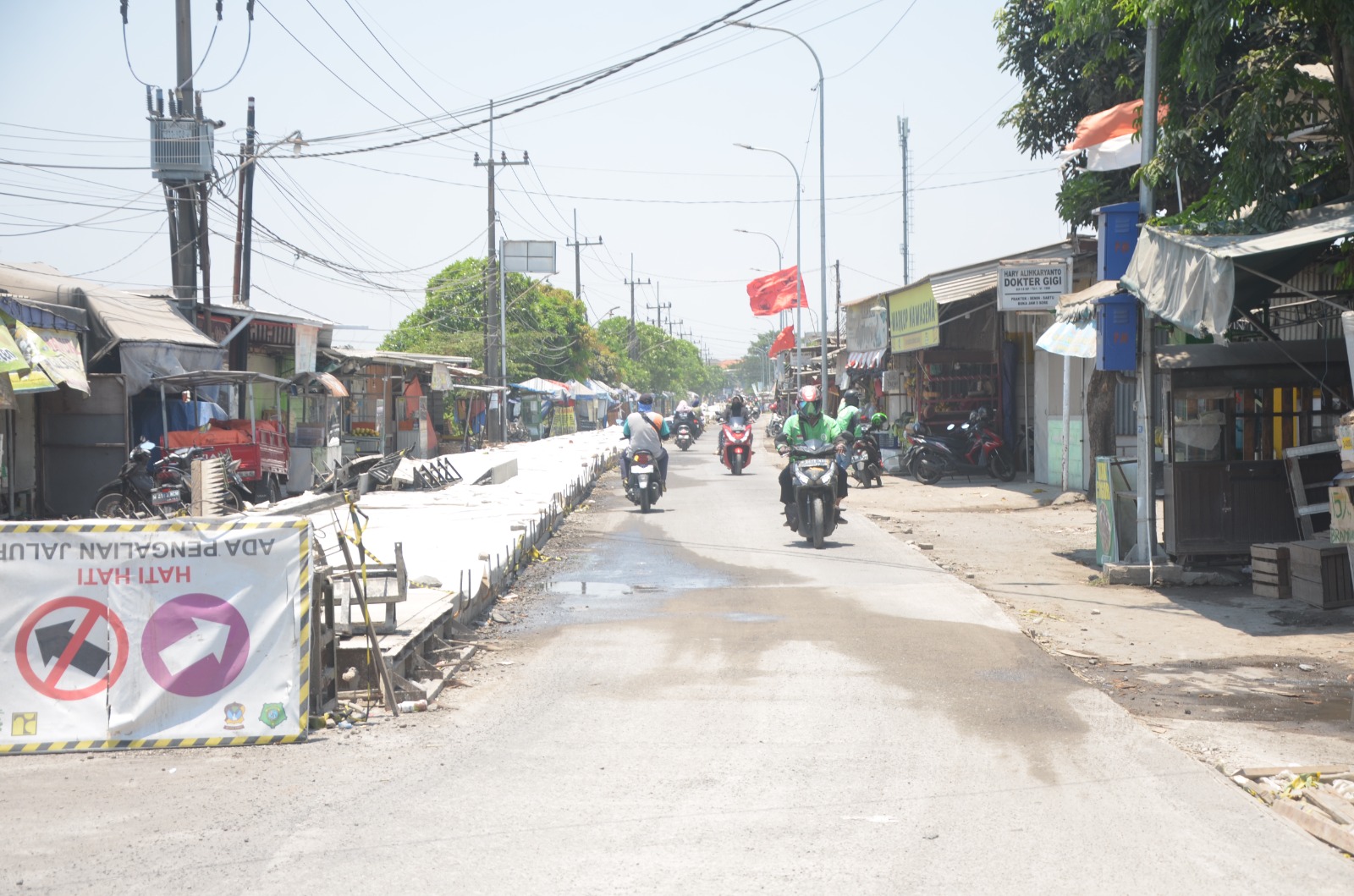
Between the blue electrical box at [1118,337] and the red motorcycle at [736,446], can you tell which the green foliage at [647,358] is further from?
the blue electrical box at [1118,337]

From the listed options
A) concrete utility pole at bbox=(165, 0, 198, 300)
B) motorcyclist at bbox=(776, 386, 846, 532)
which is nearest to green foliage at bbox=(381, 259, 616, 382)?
concrete utility pole at bbox=(165, 0, 198, 300)

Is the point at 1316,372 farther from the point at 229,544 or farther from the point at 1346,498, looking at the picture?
the point at 229,544

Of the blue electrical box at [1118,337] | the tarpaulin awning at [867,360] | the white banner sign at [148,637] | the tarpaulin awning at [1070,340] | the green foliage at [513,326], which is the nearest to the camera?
the white banner sign at [148,637]

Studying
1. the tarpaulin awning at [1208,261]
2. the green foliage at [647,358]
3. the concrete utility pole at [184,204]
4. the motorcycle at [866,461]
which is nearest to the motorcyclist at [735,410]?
the motorcycle at [866,461]

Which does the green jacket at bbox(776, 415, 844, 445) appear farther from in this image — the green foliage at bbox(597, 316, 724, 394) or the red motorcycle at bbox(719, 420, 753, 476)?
the green foliage at bbox(597, 316, 724, 394)

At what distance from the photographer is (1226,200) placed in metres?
10.7

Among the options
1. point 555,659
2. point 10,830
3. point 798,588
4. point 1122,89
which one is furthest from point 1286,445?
point 10,830

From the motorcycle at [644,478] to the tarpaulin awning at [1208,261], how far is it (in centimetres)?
1010

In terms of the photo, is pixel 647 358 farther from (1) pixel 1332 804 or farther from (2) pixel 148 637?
(1) pixel 1332 804

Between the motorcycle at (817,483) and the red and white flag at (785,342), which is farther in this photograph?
the red and white flag at (785,342)

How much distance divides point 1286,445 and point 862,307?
21.7m

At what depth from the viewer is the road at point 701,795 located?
4.37 m

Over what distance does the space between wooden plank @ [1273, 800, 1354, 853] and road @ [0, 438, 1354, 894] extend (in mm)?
78

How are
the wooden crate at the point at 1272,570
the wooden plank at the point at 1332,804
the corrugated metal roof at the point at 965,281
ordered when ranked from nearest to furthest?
the wooden plank at the point at 1332,804 < the wooden crate at the point at 1272,570 < the corrugated metal roof at the point at 965,281
